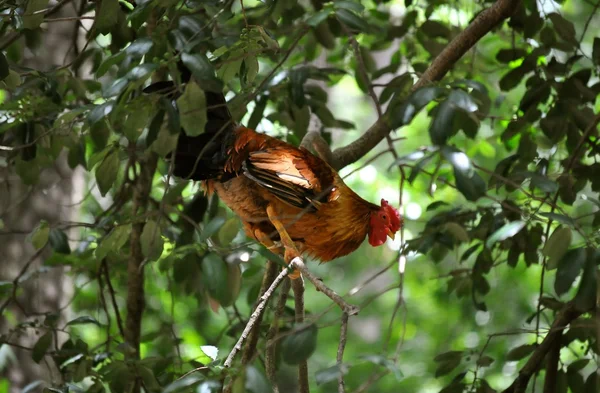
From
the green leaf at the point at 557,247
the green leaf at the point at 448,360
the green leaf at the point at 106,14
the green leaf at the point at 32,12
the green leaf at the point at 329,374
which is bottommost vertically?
the green leaf at the point at 329,374

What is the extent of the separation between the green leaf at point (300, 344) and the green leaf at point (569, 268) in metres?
0.76

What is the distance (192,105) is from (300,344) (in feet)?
2.52

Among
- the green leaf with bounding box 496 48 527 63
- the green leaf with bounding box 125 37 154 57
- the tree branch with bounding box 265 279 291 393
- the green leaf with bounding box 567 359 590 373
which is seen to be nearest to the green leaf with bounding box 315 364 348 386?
the tree branch with bounding box 265 279 291 393

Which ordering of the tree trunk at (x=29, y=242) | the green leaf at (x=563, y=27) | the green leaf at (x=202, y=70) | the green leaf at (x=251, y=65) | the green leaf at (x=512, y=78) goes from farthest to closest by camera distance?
the tree trunk at (x=29, y=242)
the green leaf at (x=512, y=78)
the green leaf at (x=563, y=27)
the green leaf at (x=251, y=65)
the green leaf at (x=202, y=70)

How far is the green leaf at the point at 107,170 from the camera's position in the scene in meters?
2.37

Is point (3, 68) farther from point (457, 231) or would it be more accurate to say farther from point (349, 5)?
point (457, 231)

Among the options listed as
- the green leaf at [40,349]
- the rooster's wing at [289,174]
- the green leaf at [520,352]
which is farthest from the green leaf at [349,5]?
the green leaf at [40,349]

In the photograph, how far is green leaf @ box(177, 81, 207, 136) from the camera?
199 cm

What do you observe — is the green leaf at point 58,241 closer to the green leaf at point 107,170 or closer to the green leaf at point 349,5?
the green leaf at point 107,170

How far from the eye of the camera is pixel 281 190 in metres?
2.87

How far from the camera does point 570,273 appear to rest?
194cm

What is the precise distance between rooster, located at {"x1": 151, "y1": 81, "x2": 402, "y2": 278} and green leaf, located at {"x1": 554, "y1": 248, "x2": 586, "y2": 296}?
1.06 m

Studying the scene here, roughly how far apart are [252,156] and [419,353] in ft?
14.4

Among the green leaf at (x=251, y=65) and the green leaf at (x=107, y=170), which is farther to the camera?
the green leaf at (x=107, y=170)
